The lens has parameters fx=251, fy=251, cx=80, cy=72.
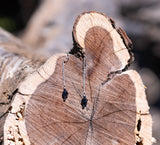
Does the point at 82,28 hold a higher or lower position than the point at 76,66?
higher

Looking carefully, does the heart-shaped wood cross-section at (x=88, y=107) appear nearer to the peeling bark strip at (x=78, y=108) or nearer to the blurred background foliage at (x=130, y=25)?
the peeling bark strip at (x=78, y=108)

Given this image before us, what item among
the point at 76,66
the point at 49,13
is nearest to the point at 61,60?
the point at 76,66

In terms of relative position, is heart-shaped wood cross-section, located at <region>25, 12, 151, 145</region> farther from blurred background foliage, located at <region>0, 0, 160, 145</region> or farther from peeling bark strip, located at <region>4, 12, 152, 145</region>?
blurred background foliage, located at <region>0, 0, 160, 145</region>

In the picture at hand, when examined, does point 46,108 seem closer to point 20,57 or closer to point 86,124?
point 86,124

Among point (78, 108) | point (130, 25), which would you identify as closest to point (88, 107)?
point (78, 108)

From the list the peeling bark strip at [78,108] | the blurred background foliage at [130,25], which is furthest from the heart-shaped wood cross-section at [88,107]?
the blurred background foliage at [130,25]

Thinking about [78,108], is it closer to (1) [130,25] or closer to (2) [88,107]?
(2) [88,107]

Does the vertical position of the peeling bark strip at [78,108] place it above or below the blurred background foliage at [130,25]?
below

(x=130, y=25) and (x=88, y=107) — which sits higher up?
(x=130, y=25)
